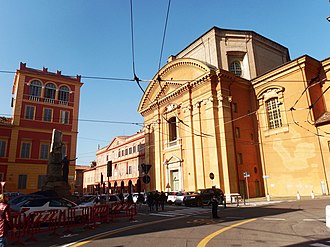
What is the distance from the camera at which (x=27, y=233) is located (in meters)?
9.92

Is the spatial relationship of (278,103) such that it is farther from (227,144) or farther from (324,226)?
(324,226)

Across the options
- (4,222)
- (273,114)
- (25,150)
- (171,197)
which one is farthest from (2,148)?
(273,114)

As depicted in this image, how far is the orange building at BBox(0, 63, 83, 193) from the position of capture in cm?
3197

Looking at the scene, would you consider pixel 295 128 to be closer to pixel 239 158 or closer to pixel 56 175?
pixel 239 158

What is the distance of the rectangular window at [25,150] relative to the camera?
1290 inches

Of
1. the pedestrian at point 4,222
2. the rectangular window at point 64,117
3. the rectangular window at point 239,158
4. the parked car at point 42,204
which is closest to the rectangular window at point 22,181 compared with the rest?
the rectangular window at point 64,117

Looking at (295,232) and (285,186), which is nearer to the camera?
(295,232)

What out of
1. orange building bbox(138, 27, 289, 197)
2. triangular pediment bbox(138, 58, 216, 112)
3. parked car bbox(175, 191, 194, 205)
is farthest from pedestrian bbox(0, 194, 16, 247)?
triangular pediment bbox(138, 58, 216, 112)

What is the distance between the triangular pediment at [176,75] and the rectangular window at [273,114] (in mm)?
7612

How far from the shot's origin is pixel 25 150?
3309cm

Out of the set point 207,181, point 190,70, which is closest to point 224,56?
point 190,70

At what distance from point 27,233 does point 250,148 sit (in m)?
24.0

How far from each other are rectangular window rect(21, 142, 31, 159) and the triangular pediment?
17.1 m

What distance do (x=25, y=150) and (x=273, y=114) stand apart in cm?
3080
